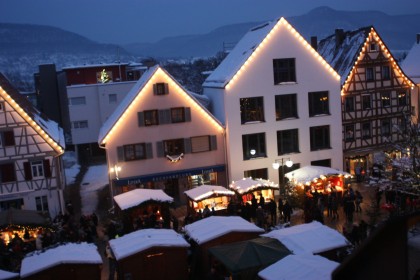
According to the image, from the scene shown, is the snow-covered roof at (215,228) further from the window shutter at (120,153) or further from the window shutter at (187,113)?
the window shutter at (187,113)

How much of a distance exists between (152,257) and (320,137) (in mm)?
18374

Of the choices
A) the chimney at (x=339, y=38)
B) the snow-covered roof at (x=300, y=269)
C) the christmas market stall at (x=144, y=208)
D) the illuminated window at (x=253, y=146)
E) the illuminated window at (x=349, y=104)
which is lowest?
the christmas market stall at (x=144, y=208)

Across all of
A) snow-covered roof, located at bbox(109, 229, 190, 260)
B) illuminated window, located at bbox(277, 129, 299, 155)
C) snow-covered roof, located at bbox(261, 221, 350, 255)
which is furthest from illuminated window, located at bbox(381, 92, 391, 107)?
snow-covered roof, located at bbox(109, 229, 190, 260)

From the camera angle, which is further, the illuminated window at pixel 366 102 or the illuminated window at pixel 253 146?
the illuminated window at pixel 366 102

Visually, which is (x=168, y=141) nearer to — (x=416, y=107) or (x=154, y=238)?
(x=154, y=238)

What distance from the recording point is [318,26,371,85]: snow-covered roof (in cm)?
3147

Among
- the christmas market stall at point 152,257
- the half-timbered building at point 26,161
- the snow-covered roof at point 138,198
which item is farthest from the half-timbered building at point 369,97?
the christmas market stall at point 152,257

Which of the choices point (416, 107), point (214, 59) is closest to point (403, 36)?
point (214, 59)

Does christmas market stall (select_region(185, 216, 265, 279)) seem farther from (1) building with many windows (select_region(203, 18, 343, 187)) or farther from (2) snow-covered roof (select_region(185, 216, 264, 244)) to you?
(1) building with many windows (select_region(203, 18, 343, 187))

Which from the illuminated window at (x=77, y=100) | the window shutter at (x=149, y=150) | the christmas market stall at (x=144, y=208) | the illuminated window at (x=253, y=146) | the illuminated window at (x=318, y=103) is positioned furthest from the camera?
the illuminated window at (x=77, y=100)

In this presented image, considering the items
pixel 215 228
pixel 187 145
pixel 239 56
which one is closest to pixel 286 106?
pixel 239 56

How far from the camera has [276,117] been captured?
96.8ft

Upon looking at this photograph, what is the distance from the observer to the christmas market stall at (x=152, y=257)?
14984 millimetres

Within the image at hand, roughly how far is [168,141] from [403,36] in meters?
98.5
